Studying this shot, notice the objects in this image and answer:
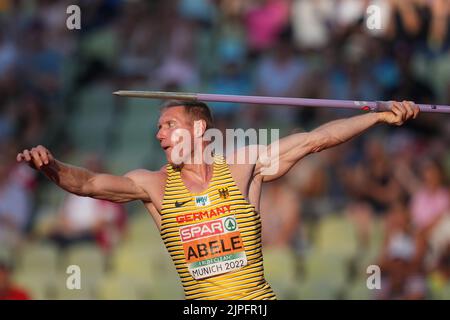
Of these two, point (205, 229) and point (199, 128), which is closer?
point (205, 229)

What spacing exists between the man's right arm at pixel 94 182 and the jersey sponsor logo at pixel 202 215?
381mm

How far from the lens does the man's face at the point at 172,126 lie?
9.20 metres

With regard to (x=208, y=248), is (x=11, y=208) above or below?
above

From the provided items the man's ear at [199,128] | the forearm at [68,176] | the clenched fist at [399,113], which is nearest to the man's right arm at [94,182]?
the forearm at [68,176]

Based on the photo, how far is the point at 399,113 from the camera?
920 cm

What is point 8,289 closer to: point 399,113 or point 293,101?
point 293,101

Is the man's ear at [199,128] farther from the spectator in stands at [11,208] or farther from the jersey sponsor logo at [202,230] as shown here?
the spectator in stands at [11,208]

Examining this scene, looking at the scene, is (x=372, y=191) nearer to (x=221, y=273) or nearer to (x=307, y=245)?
(x=307, y=245)

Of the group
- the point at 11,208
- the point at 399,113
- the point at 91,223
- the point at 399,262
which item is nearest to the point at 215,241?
the point at 399,113

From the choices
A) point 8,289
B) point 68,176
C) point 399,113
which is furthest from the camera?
point 8,289

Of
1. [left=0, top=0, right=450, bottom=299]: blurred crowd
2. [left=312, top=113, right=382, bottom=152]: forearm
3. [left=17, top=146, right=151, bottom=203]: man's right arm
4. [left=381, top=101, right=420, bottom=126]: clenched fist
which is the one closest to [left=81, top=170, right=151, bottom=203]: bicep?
[left=17, top=146, right=151, bottom=203]: man's right arm

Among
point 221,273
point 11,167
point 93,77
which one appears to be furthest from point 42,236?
point 221,273

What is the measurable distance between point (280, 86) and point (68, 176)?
303 inches

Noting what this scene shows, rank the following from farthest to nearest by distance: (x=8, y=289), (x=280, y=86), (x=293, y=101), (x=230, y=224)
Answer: (x=280, y=86) < (x=8, y=289) < (x=293, y=101) < (x=230, y=224)
